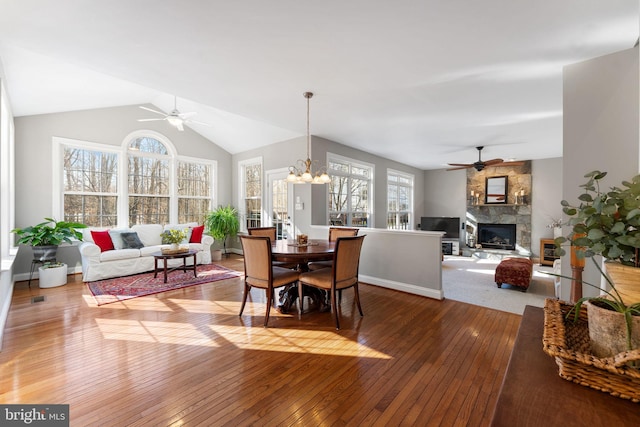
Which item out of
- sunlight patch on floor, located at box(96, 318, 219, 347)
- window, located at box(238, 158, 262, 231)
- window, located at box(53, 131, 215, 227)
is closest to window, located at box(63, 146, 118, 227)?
window, located at box(53, 131, 215, 227)

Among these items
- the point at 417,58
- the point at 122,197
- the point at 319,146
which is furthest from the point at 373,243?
the point at 122,197

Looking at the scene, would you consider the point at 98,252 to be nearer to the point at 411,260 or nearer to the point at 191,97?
the point at 191,97

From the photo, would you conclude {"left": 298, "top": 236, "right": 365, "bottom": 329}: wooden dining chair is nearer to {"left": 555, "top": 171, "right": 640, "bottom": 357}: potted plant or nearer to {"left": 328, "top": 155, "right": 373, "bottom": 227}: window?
{"left": 555, "top": 171, "right": 640, "bottom": 357}: potted plant

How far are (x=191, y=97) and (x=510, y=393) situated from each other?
417cm

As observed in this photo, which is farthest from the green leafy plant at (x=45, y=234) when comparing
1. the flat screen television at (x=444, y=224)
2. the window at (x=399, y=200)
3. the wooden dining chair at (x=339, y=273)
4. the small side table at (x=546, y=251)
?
the small side table at (x=546, y=251)

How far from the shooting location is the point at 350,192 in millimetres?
6129

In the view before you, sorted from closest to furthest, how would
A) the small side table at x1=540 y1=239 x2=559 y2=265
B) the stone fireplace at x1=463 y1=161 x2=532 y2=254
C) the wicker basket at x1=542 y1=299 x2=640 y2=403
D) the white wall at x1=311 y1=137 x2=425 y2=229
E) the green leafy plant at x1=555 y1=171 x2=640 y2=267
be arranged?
the wicker basket at x1=542 y1=299 x2=640 y2=403, the green leafy plant at x1=555 y1=171 x2=640 y2=267, the white wall at x1=311 y1=137 x2=425 y2=229, the small side table at x1=540 y1=239 x2=559 y2=265, the stone fireplace at x1=463 y1=161 x2=532 y2=254

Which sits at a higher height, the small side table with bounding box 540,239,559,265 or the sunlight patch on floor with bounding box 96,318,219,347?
the small side table with bounding box 540,239,559,265

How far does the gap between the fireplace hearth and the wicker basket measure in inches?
309

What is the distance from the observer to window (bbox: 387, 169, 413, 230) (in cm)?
764

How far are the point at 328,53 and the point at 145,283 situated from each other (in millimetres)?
4296

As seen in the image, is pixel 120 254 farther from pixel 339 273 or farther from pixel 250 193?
pixel 339 273

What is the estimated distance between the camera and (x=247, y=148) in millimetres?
6684

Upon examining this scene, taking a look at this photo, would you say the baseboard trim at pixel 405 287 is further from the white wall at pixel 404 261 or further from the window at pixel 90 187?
the window at pixel 90 187
